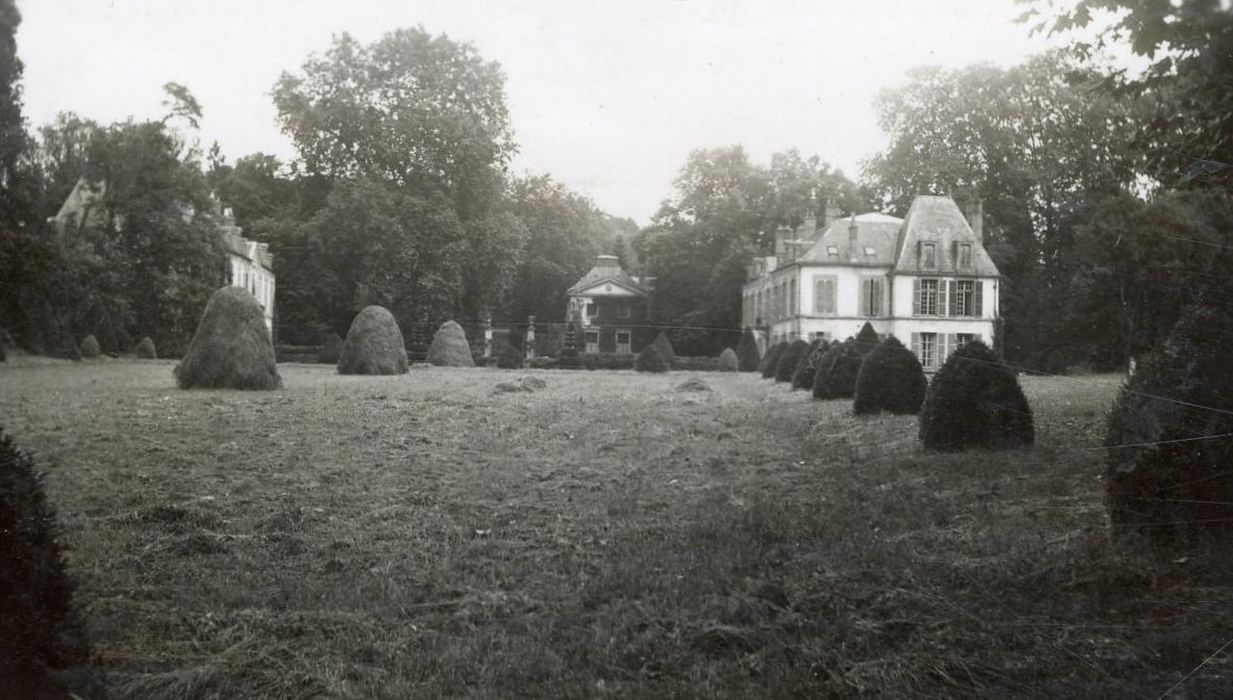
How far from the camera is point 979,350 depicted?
10.1 metres

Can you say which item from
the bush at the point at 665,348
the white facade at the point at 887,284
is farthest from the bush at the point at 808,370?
the bush at the point at 665,348

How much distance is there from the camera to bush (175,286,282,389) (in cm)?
1579

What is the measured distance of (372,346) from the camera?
24.3 metres

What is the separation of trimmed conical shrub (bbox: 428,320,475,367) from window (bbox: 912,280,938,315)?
1586cm

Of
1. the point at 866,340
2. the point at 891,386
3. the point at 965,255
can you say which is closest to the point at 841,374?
the point at 866,340

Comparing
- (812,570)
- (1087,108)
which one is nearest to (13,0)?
(812,570)

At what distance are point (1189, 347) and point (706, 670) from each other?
358cm

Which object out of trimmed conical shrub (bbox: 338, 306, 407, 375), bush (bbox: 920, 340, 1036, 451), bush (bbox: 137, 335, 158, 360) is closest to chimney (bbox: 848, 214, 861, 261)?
bush (bbox: 920, 340, 1036, 451)

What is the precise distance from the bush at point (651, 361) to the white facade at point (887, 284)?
98.9 inches

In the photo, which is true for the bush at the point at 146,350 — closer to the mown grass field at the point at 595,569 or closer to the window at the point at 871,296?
the mown grass field at the point at 595,569

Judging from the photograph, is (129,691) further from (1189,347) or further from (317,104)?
(317,104)

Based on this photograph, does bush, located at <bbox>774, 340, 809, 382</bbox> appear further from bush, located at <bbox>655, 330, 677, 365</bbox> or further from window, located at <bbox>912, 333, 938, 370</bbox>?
bush, located at <bbox>655, 330, 677, 365</bbox>

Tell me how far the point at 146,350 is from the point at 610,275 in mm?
9812

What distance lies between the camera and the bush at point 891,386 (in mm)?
13336
